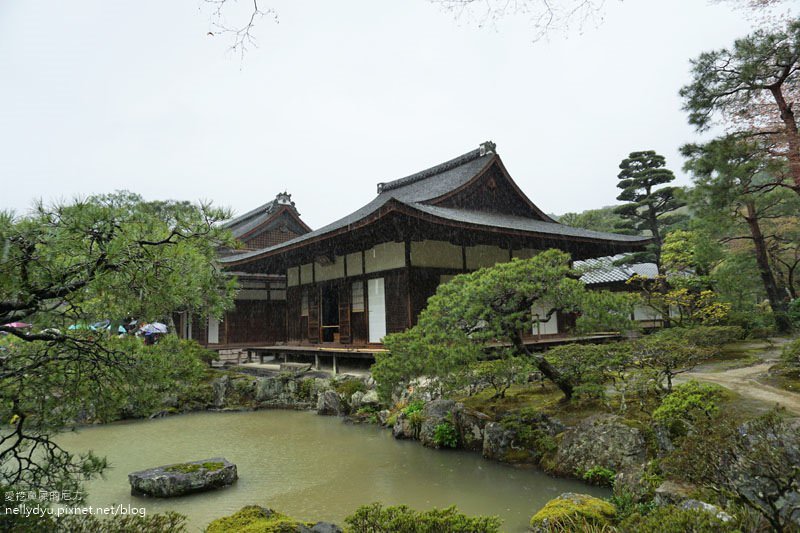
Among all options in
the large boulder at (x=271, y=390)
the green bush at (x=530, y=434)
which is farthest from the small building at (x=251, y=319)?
the green bush at (x=530, y=434)

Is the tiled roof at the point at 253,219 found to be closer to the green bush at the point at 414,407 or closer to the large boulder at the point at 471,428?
the green bush at the point at 414,407

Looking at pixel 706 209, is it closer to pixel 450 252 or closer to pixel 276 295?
pixel 450 252

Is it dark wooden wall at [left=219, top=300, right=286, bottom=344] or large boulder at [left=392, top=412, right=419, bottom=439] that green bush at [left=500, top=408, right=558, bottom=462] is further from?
dark wooden wall at [left=219, top=300, right=286, bottom=344]

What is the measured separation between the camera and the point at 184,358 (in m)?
4.21

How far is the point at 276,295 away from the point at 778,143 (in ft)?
60.4

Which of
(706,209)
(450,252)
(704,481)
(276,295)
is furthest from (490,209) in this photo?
(704,481)

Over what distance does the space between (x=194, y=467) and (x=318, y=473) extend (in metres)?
→ 1.72

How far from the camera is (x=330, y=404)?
11375mm

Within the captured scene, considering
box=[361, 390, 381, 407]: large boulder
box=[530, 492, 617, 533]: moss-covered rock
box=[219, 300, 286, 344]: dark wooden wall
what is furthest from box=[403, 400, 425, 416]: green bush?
box=[219, 300, 286, 344]: dark wooden wall

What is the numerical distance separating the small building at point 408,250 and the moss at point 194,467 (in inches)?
237

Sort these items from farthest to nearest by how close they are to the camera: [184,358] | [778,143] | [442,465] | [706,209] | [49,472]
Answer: [706,209] < [778,143] < [442,465] < [184,358] < [49,472]

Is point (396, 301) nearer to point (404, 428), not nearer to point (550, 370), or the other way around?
point (404, 428)

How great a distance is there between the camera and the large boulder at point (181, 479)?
604cm

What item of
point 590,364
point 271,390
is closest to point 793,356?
point 590,364
